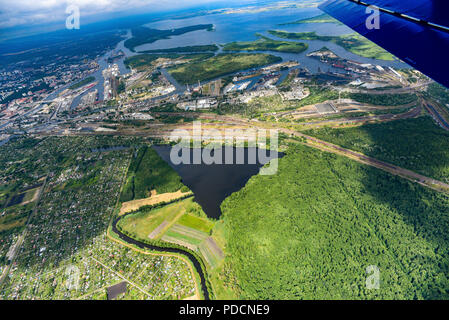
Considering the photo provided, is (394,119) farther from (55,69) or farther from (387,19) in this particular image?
(55,69)

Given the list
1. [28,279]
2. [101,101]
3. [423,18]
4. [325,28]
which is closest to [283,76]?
[101,101]

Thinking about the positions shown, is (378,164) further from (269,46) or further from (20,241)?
(269,46)
